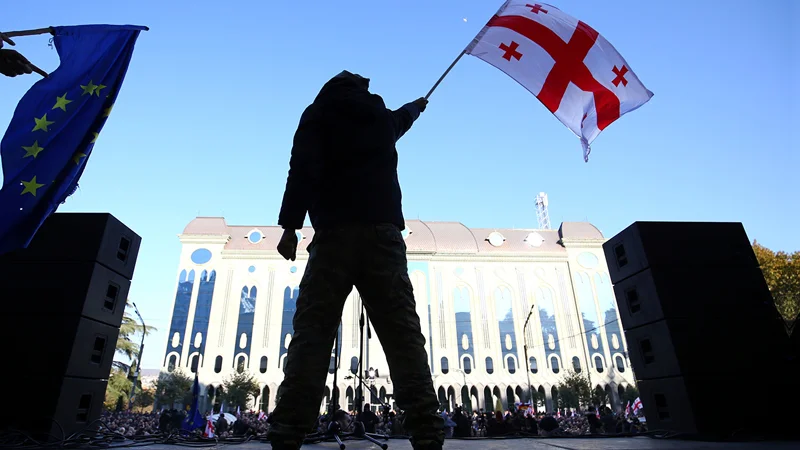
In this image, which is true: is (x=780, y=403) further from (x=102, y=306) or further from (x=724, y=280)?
(x=102, y=306)

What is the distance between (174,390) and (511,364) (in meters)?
32.2

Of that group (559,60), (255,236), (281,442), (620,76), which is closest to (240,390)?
(255,236)

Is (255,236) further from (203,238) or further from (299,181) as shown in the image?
(299,181)

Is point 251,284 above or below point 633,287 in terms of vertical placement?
above

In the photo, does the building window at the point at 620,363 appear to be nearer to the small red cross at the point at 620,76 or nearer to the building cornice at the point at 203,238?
the building cornice at the point at 203,238

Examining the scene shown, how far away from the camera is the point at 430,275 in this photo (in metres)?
43.3

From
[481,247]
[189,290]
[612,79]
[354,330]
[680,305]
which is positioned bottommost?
Result: [680,305]

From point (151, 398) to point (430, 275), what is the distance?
36309mm

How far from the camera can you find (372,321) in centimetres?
210

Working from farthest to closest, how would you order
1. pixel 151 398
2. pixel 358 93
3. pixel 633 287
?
pixel 151 398 → pixel 633 287 → pixel 358 93

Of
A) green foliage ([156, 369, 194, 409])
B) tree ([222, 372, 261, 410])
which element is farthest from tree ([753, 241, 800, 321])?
green foliage ([156, 369, 194, 409])

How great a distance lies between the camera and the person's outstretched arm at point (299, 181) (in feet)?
7.01

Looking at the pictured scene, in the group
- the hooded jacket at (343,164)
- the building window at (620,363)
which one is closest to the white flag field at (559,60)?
the hooded jacket at (343,164)

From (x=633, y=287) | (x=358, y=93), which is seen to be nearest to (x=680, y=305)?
(x=633, y=287)
